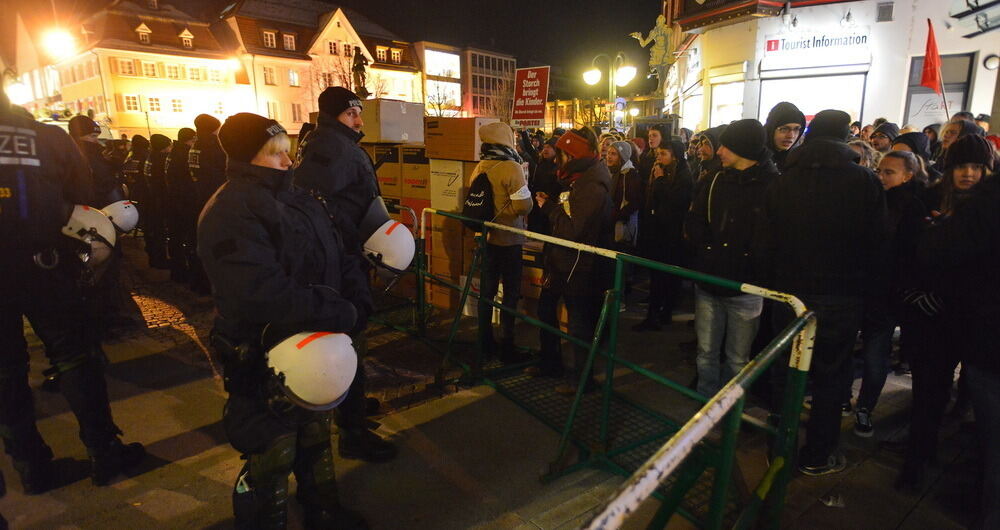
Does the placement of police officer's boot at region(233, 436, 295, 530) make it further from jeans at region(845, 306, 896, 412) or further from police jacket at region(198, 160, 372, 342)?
jeans at region(845, 306, 896, 412)

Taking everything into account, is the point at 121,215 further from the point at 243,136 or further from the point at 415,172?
the point at 415,172

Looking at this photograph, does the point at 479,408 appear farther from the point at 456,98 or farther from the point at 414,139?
the point at 456,98

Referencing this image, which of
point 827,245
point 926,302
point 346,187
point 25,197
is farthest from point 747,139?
point 25,197

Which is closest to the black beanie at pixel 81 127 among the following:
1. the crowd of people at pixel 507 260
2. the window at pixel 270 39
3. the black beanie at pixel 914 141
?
the crowd of people at pixel 507 260

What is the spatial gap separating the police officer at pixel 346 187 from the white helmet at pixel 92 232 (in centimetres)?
121

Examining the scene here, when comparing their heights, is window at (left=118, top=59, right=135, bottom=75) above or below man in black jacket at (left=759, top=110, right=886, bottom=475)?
above

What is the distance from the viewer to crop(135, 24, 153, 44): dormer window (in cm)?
3934

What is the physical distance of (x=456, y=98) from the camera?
67125 millimetres

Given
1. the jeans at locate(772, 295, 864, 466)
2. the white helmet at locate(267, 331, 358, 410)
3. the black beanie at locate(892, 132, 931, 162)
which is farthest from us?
the black beanie at locate(892, 132, 931, 162)

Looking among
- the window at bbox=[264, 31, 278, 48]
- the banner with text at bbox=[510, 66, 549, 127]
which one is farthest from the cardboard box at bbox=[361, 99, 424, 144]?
the window at bbox=[264, 31, 278, 48]

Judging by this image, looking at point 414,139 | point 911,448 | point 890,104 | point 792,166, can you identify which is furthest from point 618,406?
point 890,104

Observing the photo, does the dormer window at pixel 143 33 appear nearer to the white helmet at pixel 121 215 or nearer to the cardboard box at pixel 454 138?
the cardboard box at pixel 454 138

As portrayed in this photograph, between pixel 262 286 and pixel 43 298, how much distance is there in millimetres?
1911

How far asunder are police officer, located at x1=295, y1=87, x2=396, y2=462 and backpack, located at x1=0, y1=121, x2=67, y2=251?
1.37 metres
